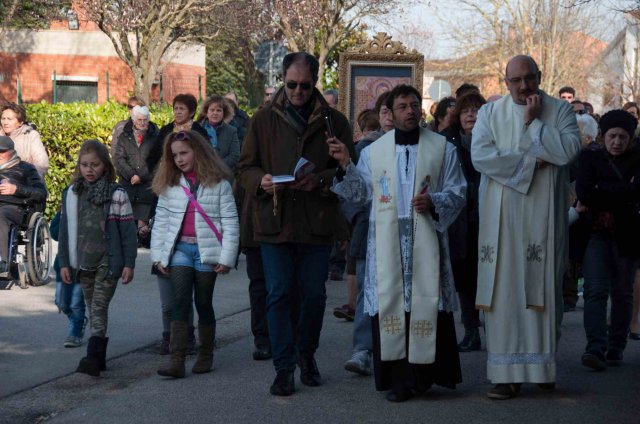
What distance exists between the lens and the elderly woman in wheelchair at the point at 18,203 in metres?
12.5

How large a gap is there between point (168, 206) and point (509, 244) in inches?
92.0

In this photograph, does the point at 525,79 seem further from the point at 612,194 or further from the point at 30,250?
the point at 30,250

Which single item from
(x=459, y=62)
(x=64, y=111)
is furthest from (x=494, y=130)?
(x=459, y=62)

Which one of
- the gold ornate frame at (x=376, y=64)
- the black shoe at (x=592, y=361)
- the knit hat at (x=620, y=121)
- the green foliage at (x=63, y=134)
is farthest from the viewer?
the green foliage at (x=63, y=134)

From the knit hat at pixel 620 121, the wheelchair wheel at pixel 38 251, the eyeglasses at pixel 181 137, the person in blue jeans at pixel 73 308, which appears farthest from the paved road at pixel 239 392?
the wheelchair wheel at pixel 38 251

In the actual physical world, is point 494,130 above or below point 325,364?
above

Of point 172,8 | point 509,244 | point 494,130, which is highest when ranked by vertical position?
point 172,8

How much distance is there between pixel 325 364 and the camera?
8.94 meters

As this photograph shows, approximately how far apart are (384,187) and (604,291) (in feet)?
7.18

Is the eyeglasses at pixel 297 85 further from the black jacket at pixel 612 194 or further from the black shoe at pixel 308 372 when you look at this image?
the black jacket at pixel 612 194

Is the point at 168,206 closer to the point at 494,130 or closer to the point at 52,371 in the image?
the point at 52,371

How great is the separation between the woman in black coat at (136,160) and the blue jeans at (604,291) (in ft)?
22.3

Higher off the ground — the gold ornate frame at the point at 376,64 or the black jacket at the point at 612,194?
the gold ornate frame at the point at 376,64

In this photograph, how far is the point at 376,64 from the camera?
684 inches
